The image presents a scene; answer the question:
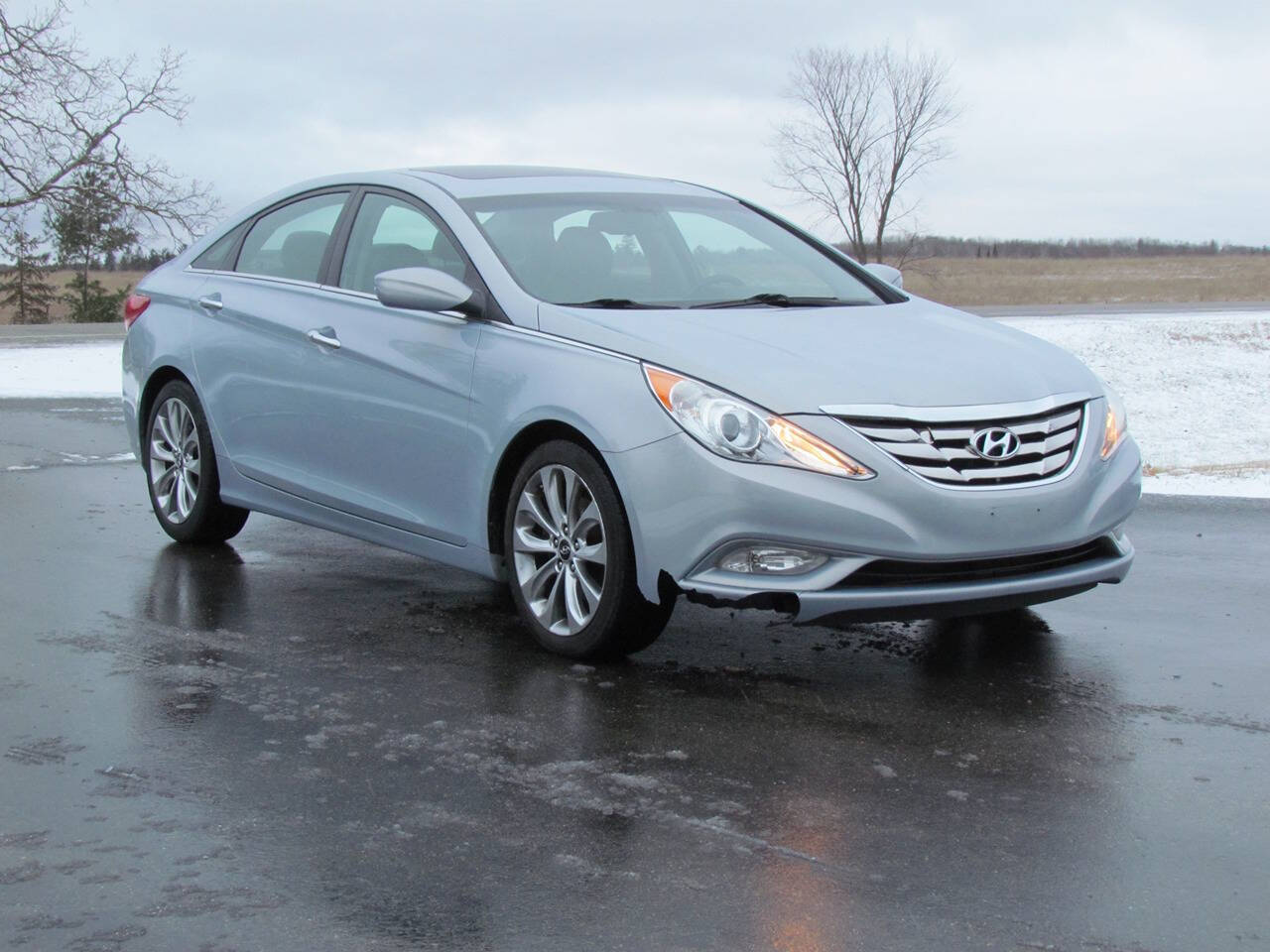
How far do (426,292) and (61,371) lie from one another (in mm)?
16044

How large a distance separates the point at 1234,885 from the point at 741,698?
6.29 feet

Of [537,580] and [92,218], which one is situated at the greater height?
[92,218]

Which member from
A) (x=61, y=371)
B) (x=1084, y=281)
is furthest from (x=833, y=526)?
(x=1084, y=281)

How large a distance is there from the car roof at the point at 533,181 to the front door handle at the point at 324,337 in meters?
0.74

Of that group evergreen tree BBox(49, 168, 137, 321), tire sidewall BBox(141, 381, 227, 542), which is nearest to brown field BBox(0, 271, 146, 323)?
evergreen tree BBox(49, 168, 137, 321)

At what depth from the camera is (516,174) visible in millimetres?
7027

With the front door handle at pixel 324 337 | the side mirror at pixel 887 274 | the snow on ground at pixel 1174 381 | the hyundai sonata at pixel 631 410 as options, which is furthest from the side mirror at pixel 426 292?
the snow on ground at pixel 1174 381

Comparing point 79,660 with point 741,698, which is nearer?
point 741,698

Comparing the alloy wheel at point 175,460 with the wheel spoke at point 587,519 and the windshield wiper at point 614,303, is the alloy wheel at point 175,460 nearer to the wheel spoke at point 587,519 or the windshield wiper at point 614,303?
the windshield wiper at point 614,303

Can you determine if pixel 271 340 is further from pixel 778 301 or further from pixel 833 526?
pixel 833 526

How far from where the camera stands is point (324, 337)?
6742 millimetres

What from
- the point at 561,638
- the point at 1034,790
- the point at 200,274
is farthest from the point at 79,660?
the point at 1034,790

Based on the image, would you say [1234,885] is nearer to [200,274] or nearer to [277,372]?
[277,372]

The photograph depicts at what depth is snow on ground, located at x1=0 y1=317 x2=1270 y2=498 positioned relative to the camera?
13.0 meters
